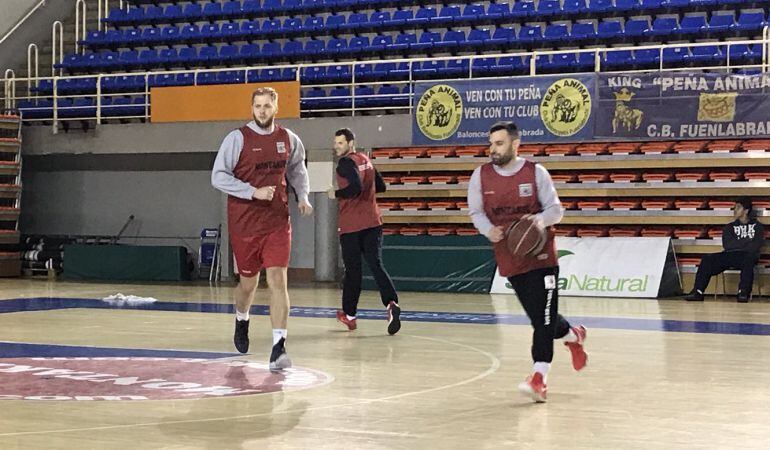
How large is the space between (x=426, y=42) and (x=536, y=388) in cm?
1642

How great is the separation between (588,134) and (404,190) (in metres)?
3.46

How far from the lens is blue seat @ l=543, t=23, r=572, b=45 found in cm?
2136

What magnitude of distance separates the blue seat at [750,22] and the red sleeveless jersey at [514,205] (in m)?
14.2

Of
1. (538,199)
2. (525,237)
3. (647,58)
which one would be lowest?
(525,237)

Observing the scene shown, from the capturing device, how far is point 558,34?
21.4m

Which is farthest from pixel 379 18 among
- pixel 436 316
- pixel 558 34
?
pixel 436 316

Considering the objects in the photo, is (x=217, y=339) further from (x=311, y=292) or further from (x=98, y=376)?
(x=311, y=292)

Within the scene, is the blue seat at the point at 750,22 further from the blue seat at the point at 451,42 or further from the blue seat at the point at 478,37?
the blue seat at the point at 451,42

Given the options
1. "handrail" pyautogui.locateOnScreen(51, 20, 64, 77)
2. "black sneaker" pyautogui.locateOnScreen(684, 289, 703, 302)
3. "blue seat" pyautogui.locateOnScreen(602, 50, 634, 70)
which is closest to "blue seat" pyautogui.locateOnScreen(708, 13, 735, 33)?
"blue seat" pyautogui.locateOnScreen(602, 50, 634, 70)

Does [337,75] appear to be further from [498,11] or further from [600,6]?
[600,6]

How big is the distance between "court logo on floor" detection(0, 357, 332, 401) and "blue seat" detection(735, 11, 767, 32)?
14.3 m

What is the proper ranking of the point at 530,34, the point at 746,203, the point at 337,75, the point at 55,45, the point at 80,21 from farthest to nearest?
the point at 80,21 → the point at 55,45 → the point at 337,75 → the point at 530,34 → the point at 746,203

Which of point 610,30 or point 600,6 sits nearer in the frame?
point 610,30

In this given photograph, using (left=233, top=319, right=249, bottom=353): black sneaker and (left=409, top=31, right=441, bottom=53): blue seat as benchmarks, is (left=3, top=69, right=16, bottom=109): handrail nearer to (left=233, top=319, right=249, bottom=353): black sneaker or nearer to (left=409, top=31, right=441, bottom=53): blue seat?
(left=409, top=31, right=441, bottom=53): blue seat
